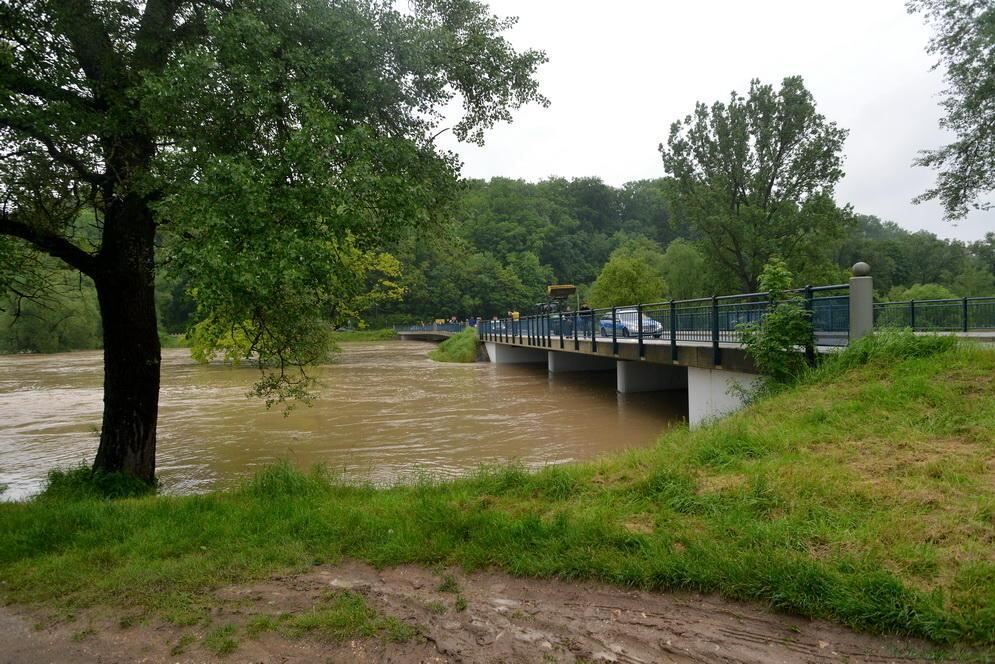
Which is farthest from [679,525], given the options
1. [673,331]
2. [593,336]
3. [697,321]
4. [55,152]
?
[593,336]

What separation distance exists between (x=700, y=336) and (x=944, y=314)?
7.91 metres

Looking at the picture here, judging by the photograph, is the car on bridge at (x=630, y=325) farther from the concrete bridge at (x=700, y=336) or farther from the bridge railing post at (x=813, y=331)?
the bridge railing post at (x=813, y=331)

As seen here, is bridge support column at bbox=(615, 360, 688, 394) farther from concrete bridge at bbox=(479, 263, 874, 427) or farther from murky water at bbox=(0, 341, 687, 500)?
murky water at bbox=(0, 341, 687, 500)

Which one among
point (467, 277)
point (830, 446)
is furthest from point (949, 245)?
point (830, 446)

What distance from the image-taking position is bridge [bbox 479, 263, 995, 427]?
31.3 ft

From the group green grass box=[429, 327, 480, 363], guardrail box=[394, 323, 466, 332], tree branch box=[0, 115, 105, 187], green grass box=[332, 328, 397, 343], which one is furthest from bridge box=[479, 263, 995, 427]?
green grass box=[332, 328, 397, 343]

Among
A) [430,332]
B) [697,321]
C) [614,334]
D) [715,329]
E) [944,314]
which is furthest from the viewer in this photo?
[430,332]

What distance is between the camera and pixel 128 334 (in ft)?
27.6

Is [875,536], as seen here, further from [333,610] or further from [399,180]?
[399,180]

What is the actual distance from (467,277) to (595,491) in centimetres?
8467

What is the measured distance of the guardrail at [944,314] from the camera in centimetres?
1525

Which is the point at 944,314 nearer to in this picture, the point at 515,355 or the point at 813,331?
the point at 813,331

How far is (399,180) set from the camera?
665cm

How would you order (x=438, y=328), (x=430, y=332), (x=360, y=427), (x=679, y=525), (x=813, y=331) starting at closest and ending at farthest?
(x=679, y=525), (x=813, y=331), (x=360, y=427), (x=430, y=332), (x=438, y=328)
